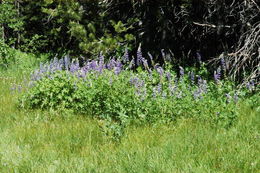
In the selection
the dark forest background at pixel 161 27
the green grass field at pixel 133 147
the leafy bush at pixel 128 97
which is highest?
the dark forest background at pixel 161 27

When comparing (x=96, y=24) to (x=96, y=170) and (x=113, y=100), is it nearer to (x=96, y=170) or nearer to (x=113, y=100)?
(x=113, y=100)

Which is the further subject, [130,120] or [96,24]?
[96,24]

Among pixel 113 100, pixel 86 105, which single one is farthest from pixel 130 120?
pixel 86 105

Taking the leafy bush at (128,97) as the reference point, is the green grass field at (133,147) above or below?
below

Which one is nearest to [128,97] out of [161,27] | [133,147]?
[133,147]

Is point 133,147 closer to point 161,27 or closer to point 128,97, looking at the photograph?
point 128,97

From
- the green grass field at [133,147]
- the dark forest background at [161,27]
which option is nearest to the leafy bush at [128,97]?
the green grass field at [133,147]

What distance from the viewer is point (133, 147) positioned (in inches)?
169

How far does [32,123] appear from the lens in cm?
552

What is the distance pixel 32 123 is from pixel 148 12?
4.78 meters

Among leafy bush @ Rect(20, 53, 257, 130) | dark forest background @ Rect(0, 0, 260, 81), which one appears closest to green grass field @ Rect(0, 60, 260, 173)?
leafy bush @ Rect(20, 53, 257, 130)

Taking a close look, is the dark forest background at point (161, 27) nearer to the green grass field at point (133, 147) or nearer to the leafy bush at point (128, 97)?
the leafy bush at point (128, 97)

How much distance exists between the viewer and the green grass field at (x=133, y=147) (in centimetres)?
378

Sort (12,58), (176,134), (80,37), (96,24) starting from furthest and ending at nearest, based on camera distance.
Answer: (12,58) → (96,24) → (80,37) → (176,134)
